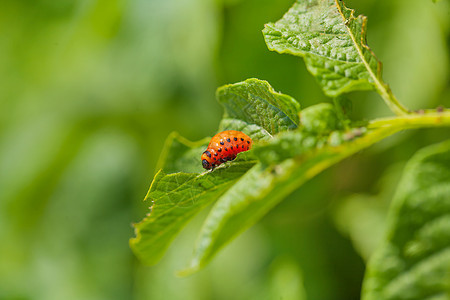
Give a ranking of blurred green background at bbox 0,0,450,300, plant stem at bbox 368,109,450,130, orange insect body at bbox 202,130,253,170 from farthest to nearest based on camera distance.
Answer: blurred green background at bbox 0,0,450,300 → orange insect body at bbox 202,130,253,170 → plant stem at bbox 368,109,450,130

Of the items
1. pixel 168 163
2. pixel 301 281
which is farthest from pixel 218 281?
pixel 168 163

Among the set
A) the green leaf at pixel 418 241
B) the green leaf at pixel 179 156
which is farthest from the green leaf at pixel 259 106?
the green leaf at pixel 418 241

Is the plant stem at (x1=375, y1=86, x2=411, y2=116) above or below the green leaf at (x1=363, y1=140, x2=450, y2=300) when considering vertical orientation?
above

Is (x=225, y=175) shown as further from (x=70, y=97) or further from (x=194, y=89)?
(x=70, y=97)

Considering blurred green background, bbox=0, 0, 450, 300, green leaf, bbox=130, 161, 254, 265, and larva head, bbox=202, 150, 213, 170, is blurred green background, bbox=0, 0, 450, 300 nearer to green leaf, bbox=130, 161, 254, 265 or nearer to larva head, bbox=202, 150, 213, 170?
larva head, bbox=202, 150, 213, 170

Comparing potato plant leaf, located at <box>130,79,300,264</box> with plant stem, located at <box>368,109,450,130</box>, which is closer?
plant stem, located at <box>368,109,450,130</box>

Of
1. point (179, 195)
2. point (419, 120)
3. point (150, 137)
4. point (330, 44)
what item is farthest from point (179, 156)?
point (150, 137)

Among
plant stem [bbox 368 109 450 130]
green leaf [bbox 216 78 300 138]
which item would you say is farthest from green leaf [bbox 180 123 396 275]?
green leaf [bbox 216 78 300 138]
